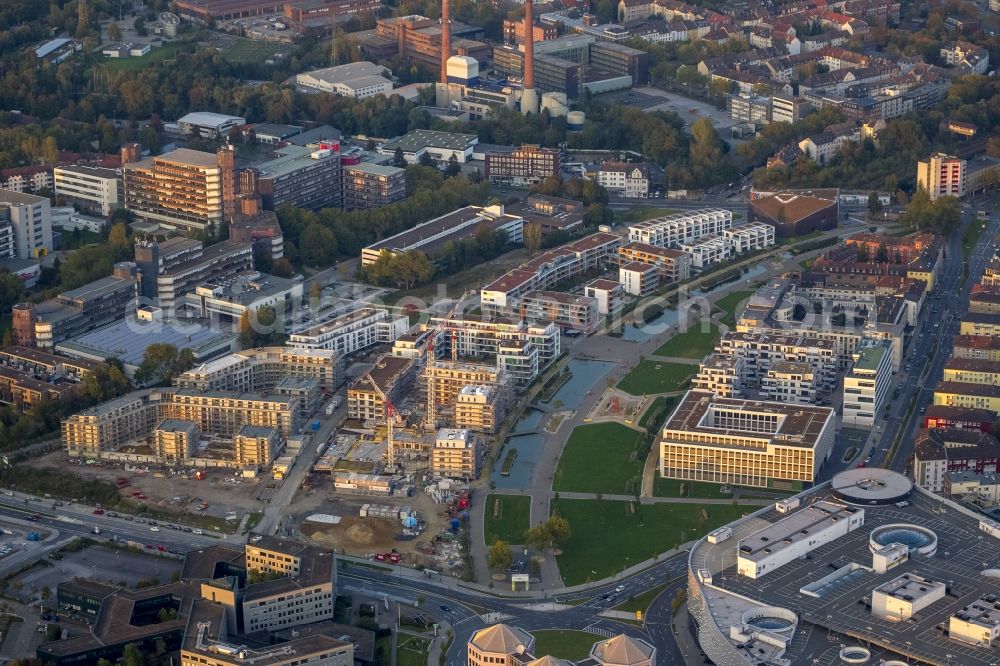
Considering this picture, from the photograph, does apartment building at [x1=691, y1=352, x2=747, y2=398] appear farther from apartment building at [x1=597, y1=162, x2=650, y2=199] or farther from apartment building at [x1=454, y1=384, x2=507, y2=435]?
apartment building at [x1=597, y1=162, x2=650, y2=199]

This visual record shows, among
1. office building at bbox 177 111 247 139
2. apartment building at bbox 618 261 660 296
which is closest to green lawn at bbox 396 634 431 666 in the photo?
apartment building at bbox 618 261 660 296

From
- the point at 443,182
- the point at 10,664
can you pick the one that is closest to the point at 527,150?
the point at 443,182

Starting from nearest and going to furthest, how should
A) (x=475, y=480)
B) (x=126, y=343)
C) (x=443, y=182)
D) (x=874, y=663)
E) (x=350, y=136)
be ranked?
(x=874, y=663) < (x=475, y=480) < (x=126, y=343) < (x=443, y=182) < (x=350, y=136)

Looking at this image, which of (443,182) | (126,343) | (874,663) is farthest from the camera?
(443,182)

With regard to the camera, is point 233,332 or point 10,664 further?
point 233,332

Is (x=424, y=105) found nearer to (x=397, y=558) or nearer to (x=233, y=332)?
(x=233, y=332)

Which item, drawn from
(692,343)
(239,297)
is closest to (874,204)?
(692,343)

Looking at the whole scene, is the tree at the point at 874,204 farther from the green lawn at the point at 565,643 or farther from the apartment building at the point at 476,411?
the green lawn at the point at 565,643
